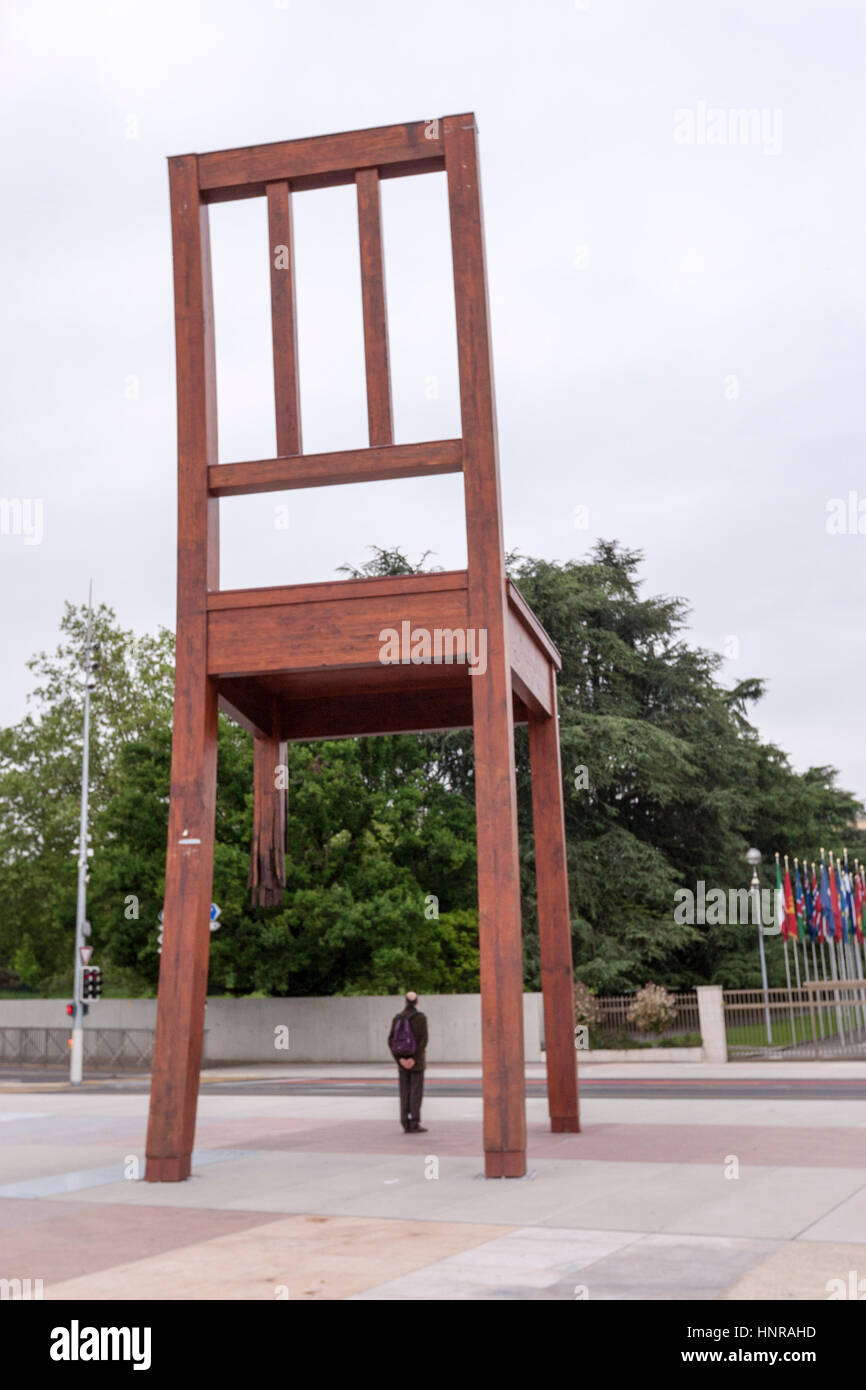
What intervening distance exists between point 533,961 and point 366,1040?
5.90 metres

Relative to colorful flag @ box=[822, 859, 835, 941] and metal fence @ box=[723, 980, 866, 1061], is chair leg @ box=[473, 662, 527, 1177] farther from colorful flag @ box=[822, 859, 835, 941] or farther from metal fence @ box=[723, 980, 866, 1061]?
colorful flag @ box=[822, 859, 835, 941]

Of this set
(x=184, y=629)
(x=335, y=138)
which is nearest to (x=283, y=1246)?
(x=184, y=629)

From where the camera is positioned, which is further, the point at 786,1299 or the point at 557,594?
the point at 557,594

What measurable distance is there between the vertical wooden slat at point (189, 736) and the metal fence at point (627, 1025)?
21.5 meters

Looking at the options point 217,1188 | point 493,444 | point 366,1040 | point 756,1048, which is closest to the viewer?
point 217,1188

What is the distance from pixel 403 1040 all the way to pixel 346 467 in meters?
7.05

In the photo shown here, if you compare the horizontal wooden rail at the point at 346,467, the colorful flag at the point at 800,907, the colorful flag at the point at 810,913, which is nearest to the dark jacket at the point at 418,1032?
the horizontal wooden rail at the point at 346,467

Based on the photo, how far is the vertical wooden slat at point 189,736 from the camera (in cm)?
1040

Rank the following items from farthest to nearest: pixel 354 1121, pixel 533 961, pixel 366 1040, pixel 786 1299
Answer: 1. pixel 533 961
2. pixel 366 1040
3. pixel 354 1121
4. pixel 786 1299

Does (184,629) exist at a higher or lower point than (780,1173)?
higher

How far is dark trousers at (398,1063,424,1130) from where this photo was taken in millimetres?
14508

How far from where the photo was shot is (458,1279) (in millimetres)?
6328

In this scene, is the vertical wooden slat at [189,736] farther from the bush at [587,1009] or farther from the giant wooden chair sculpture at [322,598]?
the bush at [587,1009]

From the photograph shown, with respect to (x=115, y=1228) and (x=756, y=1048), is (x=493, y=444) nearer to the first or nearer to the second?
(x=115, y=1228)
